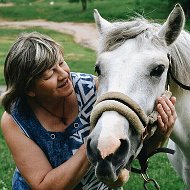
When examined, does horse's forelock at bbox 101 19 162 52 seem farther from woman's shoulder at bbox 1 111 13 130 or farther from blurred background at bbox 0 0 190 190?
woman's shoulder at bbox 1 111 13 130

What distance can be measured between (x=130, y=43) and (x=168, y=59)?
23 centimetres

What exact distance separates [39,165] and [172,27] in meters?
1.13

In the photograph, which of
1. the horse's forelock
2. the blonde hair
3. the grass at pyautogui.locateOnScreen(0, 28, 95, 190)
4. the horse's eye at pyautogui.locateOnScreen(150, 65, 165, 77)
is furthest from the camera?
the grass at pyautogui.locateOnScreen(0, 28, 95, 190)

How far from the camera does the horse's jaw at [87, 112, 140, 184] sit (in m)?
2.14

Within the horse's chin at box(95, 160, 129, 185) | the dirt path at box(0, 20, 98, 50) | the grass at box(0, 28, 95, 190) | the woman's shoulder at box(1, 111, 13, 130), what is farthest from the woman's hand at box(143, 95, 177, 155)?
the dirt path at box(0, 20, 98, 50)

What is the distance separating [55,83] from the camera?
9.08 feet

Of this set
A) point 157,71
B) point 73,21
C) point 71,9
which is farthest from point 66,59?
point 71,9

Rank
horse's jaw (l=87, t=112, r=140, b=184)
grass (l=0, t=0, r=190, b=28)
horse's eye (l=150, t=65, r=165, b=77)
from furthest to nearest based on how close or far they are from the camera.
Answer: grass (l=0, t=0, r=190, b=28)
horse's eye (l=150, t=65, r=165, b=77)
horse's jaw (l=87, t=112, r=140, b=184)

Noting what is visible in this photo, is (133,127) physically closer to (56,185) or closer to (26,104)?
(56,185)

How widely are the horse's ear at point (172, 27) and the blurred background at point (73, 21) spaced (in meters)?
0.51

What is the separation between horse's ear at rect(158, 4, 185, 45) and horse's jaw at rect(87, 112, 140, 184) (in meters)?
0.63

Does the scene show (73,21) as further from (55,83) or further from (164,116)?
(164,116)

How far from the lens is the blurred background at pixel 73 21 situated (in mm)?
5406

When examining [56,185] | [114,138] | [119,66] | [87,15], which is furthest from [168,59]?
[87,15]
